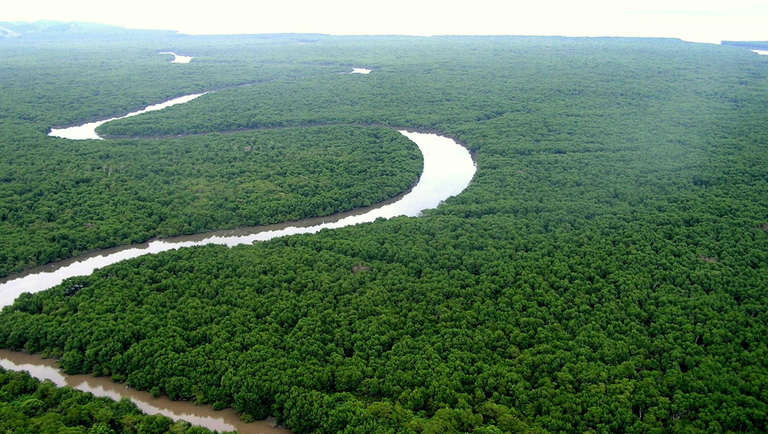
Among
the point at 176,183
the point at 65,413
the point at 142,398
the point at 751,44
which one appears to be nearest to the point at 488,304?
the point at 142,398

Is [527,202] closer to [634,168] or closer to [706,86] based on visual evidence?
[634,168]

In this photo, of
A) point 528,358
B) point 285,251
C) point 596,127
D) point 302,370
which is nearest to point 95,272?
point 285,251

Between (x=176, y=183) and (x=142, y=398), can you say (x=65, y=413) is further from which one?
(x=176, y=183)

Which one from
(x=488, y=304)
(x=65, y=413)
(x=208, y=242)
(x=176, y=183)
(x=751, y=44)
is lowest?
(x=65, y=413)

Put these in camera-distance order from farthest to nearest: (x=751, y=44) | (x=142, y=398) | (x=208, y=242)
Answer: (x=751, y=44), (x=208, y=242), (x=142, y=398)

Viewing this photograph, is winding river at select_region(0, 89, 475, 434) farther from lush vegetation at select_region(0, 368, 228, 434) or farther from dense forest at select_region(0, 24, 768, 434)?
lush vegetation at select_region(0, 368, 228, 434)

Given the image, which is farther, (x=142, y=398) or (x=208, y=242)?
(x=208, y=242)
